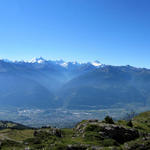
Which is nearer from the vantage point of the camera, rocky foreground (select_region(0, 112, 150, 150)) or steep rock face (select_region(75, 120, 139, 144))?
rocky foreground (select_region(0, 112, 150, 150))

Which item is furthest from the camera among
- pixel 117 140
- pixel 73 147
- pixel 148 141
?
pixel 117 140

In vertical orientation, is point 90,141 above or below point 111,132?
below

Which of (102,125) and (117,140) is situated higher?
(102,125)

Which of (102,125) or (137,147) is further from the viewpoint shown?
(102,125)

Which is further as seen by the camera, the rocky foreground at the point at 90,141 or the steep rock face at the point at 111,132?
the steep rock face at the point at 111,132

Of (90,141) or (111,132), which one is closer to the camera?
(90,141)

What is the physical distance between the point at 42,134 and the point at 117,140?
21.8 meters

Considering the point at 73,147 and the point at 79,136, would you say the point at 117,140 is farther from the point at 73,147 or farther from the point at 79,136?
the point at 73,147

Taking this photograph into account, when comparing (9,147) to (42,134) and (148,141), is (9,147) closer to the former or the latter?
(42,134)

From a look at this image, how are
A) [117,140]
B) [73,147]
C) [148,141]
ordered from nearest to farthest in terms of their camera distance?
[73,147] → [148,141] → [117,140]

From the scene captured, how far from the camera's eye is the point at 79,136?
59875mm

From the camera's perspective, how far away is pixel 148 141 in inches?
2005

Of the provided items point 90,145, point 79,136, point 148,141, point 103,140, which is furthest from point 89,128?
point 148,141

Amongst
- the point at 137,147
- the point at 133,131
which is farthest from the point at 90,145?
the point at 133,131
